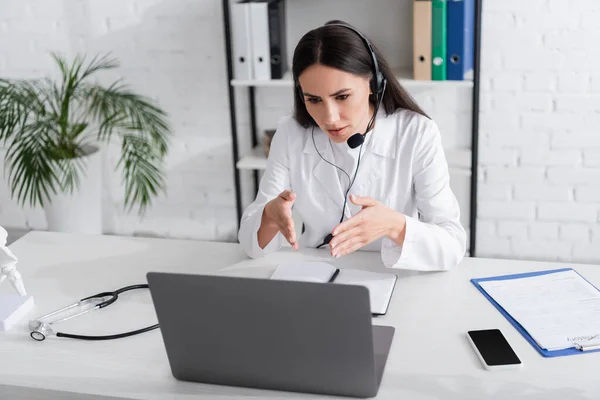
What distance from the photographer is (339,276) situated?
1.53 metres

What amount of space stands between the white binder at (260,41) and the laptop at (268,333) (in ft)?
5.57

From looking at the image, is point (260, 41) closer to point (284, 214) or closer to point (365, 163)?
point (365, 163)

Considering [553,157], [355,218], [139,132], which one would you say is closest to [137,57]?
[139,132]

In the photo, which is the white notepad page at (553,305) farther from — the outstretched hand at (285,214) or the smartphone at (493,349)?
the outstretched hand at (285,214)

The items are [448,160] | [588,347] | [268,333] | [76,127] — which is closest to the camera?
[268,333]

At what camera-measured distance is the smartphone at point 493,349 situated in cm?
120

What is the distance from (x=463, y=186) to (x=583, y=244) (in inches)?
20.7

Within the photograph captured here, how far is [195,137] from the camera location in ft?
10.2

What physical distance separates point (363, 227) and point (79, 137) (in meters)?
2.09

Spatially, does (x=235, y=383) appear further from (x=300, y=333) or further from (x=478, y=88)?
(x=478, y=88)

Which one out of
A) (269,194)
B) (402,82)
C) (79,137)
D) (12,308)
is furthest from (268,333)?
(79,137)

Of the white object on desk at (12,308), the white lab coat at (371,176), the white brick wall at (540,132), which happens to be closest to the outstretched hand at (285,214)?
the white lab coat at (371,176)

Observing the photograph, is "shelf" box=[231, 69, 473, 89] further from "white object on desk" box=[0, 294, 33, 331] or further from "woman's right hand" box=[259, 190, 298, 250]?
"white object on desk" box=[0, 294, 33, 331]

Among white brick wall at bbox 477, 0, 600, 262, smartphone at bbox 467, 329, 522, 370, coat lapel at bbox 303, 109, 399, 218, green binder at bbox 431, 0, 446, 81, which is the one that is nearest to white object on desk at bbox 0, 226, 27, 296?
coat lapel at bbox 303, 109, 399, 218
